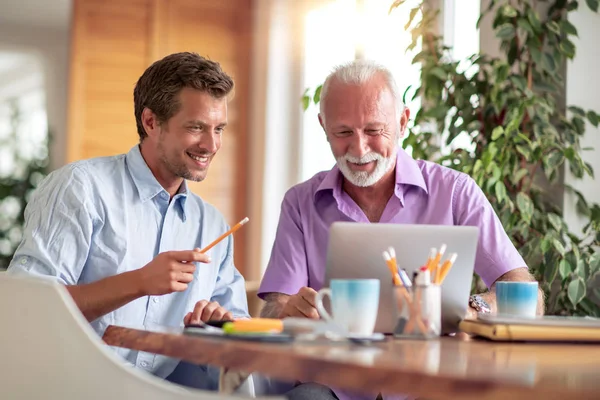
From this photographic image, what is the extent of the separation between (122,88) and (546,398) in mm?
4874

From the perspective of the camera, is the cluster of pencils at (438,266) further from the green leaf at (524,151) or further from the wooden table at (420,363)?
the green leaf at (524,151)

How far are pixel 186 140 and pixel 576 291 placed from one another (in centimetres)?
131

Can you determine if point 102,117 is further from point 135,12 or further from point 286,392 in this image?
point 286,392

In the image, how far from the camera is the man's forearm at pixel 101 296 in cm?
178

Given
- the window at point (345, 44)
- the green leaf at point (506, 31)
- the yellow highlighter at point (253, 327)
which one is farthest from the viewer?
the window at point (345, 44)

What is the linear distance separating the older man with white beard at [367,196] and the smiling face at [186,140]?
0.27 meters

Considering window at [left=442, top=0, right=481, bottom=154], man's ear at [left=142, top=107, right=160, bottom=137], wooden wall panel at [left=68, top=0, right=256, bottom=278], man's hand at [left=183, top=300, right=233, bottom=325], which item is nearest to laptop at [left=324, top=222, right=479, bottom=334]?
man's hand at [left=183, top=300, right=233, bottom=325]

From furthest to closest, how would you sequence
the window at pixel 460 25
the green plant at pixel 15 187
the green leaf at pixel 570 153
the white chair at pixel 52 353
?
1. the green plant at pixel 15 187
2. the window at pixel 460 25
3. the green leaf at pixel 570 153
4. the white chair at pixel 52 353

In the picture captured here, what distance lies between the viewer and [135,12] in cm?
548

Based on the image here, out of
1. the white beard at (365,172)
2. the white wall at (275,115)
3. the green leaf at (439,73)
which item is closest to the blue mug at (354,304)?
the white beard at (365,172)

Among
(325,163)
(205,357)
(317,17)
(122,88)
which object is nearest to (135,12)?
(122,88)

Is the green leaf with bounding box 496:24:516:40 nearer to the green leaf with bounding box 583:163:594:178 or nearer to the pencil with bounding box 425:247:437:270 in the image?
the green leaf with bounding box 583:163:594:178

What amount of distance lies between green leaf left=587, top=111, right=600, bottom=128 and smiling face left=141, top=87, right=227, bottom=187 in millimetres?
1293

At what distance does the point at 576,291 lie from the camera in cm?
256
